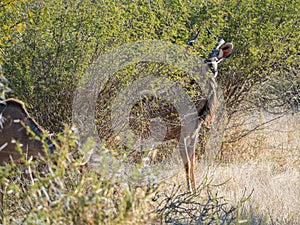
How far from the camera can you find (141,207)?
359 cm

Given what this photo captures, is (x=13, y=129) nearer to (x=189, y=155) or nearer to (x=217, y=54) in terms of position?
(x=189, y=155)

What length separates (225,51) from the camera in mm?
8664

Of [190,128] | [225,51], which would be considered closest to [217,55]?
[225,51]

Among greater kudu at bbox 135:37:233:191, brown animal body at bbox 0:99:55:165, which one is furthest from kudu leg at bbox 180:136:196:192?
brown animal body at bbox 0:99:55:165

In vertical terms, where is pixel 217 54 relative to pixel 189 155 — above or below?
above

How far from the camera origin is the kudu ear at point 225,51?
8578 millimetres

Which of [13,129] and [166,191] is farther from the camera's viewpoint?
[166,191]

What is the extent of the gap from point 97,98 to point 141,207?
3.93 m

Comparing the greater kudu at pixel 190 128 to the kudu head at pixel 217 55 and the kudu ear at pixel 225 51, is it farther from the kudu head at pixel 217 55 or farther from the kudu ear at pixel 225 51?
the kudu ear at pixel 225 51

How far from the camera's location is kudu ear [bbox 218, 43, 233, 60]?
8.58 m

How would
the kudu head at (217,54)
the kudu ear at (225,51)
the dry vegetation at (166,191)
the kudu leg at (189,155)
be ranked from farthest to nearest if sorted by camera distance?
the kudu ear at (225,51), the kudu head at (217,54), the kudu leg at (189,155), the dry vegetation at (166,191)

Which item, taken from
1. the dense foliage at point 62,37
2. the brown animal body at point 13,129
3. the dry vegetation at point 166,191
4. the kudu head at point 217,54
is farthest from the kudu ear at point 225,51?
the brown animal body at point 13,129

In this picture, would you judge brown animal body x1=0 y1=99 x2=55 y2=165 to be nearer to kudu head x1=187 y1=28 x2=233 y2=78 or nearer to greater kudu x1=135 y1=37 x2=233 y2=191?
greater kudu x1=135 y1=37 x2=233 y2=191

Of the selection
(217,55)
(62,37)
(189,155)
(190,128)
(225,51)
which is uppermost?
Answer: (225,51)
